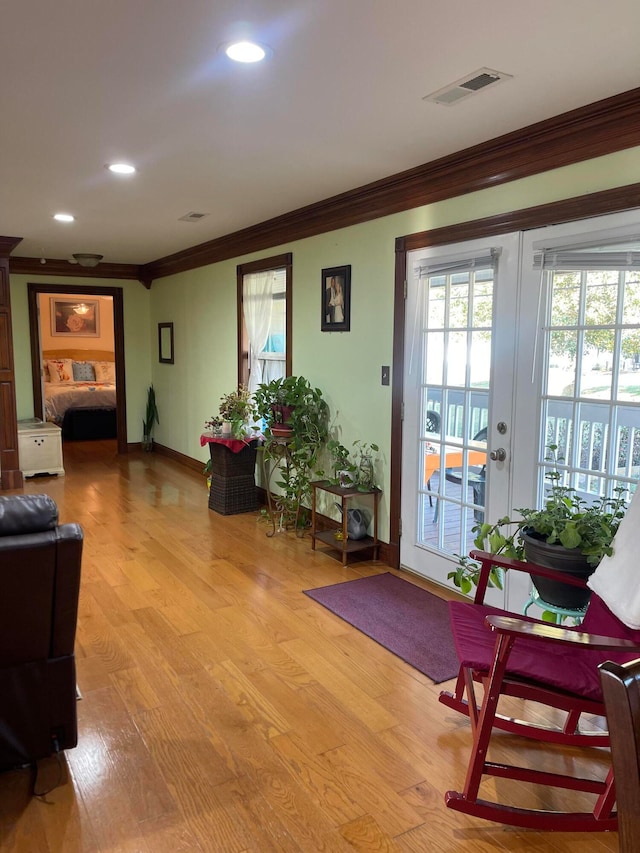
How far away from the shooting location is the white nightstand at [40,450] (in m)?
6.90

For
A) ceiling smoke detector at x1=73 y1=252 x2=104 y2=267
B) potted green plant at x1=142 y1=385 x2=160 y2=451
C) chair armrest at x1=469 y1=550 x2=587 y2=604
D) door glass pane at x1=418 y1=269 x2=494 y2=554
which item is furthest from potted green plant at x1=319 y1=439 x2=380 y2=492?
potted green plant at x1=142 y1=385 x2=160 y2=451

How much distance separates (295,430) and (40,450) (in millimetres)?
3596

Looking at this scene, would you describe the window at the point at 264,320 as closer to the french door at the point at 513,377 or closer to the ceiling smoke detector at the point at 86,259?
the french door at the point at 513,377

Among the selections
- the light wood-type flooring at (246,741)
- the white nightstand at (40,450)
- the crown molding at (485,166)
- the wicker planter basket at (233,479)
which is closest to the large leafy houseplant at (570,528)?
the light wood-type flooring at (246,741)

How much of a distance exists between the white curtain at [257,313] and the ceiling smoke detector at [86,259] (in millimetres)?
2311

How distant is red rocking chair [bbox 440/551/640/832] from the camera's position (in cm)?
187

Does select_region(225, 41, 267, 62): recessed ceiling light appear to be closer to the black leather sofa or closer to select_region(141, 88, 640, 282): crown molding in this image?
select_region(141, 88, 640, 282): crown molding

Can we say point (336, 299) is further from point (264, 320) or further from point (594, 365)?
point (594, 365)

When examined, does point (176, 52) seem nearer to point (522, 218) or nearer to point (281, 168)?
point (281, 168)

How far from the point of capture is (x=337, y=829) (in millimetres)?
1901

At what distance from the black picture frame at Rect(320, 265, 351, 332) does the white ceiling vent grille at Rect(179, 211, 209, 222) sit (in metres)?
1.14

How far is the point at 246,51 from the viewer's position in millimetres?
2180

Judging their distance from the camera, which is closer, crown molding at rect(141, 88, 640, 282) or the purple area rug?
crown molding at rect(141, 88, 640, 282)

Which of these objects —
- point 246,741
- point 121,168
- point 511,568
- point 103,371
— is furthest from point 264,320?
point 103,371
